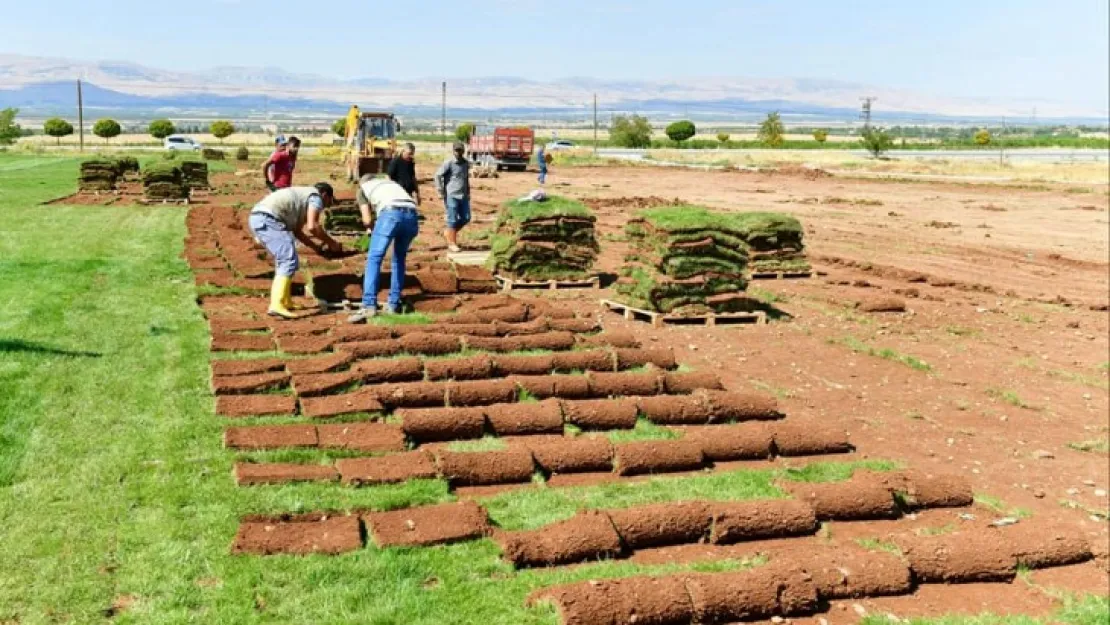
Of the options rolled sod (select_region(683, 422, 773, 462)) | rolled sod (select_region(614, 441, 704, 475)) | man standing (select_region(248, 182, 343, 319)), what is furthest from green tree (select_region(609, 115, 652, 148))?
rolled sod (select_region(614, 441, 704, 475))

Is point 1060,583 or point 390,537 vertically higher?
point 390,537

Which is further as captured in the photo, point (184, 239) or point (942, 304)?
point (184, 239)

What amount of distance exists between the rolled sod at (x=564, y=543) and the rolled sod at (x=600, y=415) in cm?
209

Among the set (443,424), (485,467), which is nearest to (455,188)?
(443,424)

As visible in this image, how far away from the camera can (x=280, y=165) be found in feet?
51.4

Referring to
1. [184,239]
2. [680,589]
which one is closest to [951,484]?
[680,589]

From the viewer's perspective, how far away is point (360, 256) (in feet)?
52.6

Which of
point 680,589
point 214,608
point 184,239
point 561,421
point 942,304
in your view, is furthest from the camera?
point 184,239

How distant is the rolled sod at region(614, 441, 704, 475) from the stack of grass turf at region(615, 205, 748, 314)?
554 cm

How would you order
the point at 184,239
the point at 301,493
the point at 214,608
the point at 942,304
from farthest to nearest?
the point at 184,239, the point at 942,304, the point at 301,493, the point at 214,608

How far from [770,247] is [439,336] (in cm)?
945

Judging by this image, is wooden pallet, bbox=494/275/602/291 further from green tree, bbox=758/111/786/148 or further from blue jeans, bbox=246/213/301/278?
green tree, bbox=758/111/786/148

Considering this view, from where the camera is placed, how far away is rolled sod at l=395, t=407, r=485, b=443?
7.31 m

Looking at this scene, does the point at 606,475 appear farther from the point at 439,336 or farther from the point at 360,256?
the point at 360,256
